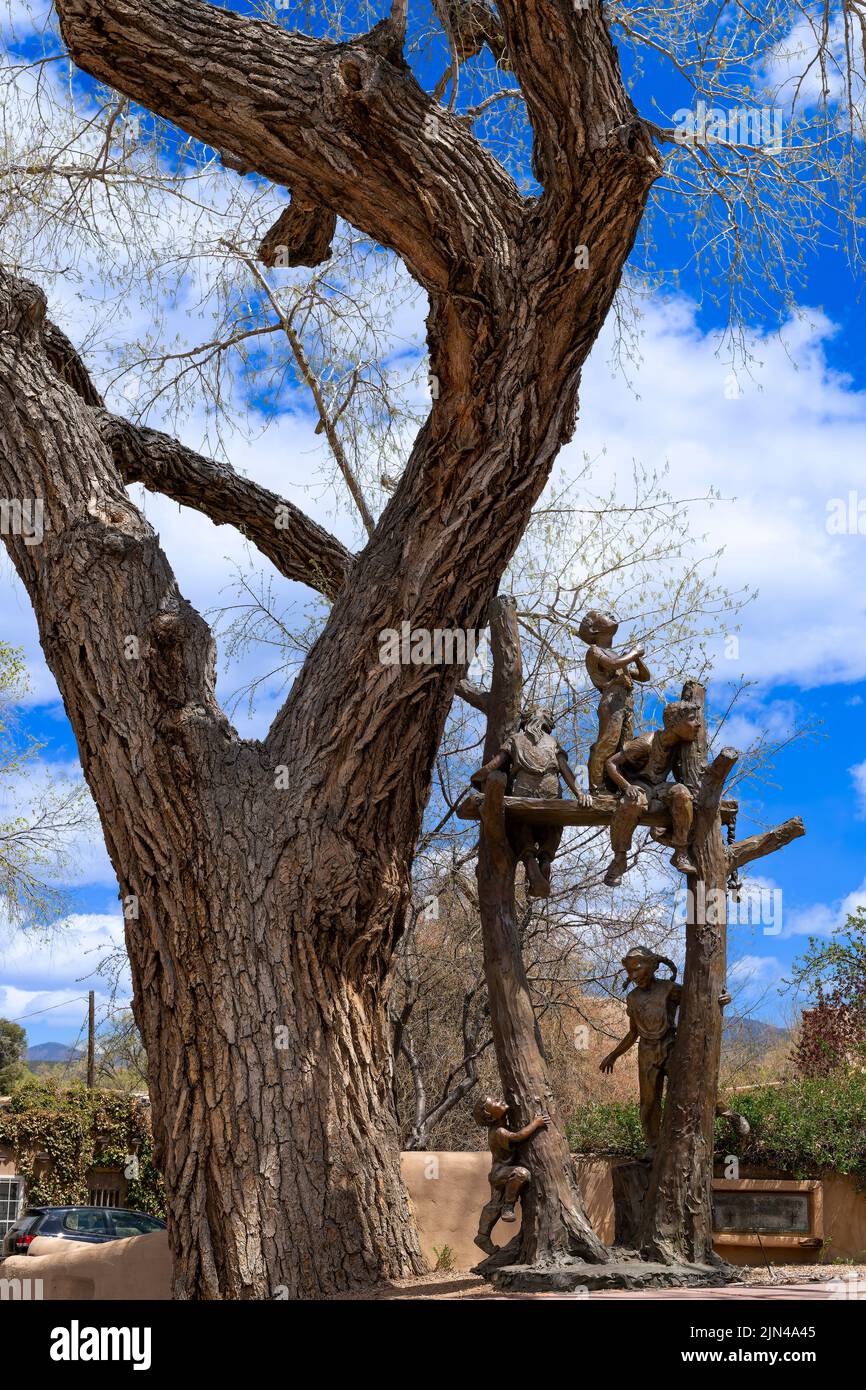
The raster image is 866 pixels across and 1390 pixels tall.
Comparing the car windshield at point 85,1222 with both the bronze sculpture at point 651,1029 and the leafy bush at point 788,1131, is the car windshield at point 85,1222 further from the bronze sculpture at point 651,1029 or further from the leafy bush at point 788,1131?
the bronze sculpture at point 651,1029

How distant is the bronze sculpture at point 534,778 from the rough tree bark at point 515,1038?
0.37 feet

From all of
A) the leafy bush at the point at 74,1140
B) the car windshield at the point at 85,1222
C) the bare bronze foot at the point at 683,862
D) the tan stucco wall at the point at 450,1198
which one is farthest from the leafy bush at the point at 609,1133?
the leafy bush at the point at 74,1140

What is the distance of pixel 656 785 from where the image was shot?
6.23 metres

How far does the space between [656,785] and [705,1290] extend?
2236mm

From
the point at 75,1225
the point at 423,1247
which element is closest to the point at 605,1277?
the point at 423,1247

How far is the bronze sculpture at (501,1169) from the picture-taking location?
5.71m

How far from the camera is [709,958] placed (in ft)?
19.7

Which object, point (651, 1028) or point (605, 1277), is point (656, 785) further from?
point (605, 1277)

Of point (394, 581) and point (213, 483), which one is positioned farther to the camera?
point (213, 483)

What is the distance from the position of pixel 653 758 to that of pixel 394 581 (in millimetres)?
1524

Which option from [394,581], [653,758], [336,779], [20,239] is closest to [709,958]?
[653,758]
